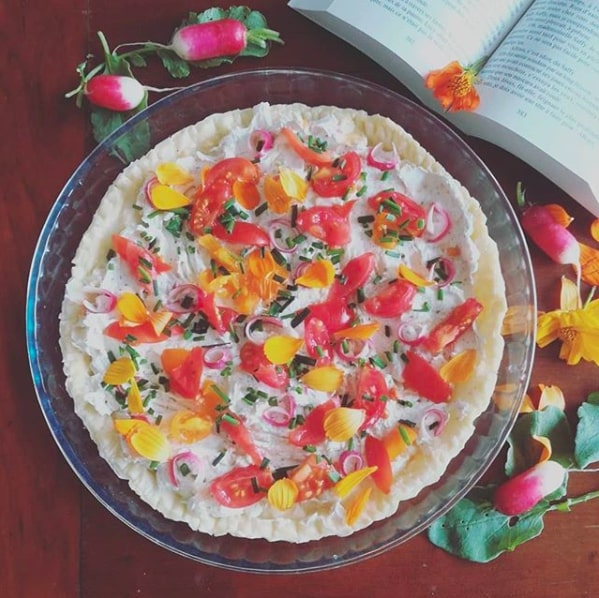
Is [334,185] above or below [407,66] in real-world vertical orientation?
below

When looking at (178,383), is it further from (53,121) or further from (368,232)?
(53,121)

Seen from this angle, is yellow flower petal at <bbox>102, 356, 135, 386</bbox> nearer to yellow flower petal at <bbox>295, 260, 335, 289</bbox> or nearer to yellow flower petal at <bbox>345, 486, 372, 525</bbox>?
yellow flower petal at <bbox>295, 260, 335, 289</bbox>

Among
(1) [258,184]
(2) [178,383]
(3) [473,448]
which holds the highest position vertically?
(1) [258,184]

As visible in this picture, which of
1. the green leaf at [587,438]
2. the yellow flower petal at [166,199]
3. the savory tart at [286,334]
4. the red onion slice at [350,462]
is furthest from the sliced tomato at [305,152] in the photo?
the green leaf at [587,438]

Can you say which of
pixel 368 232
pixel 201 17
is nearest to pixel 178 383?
pixel 368 232

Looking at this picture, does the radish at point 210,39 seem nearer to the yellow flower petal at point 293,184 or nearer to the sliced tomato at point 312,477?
the yellow flower petal at point 293,184

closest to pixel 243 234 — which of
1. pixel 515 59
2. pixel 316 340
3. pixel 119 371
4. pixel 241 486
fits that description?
pixel 316 340
